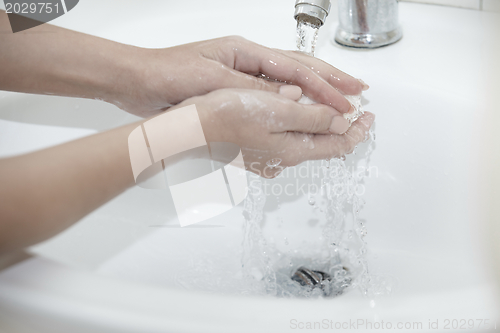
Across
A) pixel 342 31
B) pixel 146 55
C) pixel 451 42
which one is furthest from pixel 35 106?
pixel 451 42

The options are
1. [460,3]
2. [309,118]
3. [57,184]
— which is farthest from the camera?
[460,3]

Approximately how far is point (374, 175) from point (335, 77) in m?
0.16

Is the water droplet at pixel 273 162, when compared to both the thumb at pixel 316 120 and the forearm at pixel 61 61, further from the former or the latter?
the forearm at pixel 61 61

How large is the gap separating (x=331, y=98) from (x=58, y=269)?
0.31m

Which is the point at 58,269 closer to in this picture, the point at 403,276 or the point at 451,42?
the point at 403,276

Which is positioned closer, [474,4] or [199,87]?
[199,87]

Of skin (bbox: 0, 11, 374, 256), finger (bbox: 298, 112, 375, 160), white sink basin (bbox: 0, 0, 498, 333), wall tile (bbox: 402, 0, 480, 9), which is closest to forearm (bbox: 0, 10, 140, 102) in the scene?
skin (bbox: 0, 11, 374, 256)

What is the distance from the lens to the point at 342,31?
24.1 inches

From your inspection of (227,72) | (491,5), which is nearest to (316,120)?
(227,72)

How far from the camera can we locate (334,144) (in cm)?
46

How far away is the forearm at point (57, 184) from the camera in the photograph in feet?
0.98

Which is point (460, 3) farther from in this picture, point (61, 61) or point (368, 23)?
point (61, 61)

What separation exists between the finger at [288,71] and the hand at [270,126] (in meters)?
0.02

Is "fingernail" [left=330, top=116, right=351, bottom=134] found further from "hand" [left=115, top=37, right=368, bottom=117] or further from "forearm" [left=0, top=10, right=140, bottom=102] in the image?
"forearm" [left=0, top=10, right=140, bottom=102]
